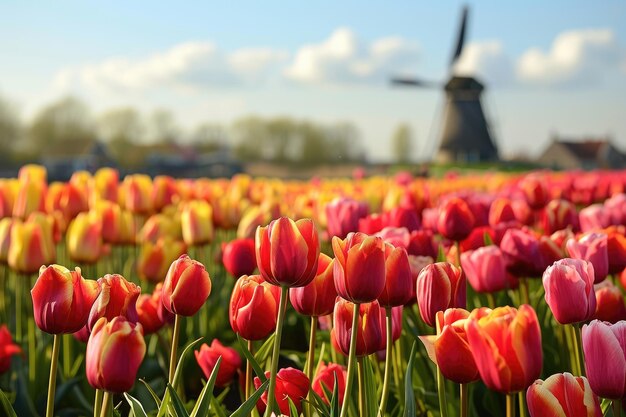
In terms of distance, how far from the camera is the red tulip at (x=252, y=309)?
179 centimetres

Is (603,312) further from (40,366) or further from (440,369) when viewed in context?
(40,366)

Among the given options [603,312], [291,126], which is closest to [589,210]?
[603,312]

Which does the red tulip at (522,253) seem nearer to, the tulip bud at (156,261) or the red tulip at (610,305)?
the red tulip at (610,305)

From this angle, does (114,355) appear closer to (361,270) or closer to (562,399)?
(361,270)

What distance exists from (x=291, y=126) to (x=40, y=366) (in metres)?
97.0

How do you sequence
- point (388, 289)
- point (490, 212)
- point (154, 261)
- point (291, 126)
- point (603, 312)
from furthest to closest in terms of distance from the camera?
point (291, 126), point (490, 212), point (154, 261), point (603, 312), point (388, 289)

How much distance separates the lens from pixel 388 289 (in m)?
1.77

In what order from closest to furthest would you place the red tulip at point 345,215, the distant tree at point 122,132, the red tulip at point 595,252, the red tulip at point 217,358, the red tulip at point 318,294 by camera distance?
1. the red tulip at point 318,294
2. the red tulip at point 217,358
3. the red tulip at point 595,252
4. the red tulip at point 345,215
5. the distant tree at point 122,132

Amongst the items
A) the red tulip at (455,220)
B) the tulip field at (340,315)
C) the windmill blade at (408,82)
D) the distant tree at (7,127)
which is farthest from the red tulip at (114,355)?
the distant tree at (7,127)

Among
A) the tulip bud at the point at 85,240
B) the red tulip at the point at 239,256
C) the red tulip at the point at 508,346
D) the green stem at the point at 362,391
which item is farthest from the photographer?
the tulip bud at the point at 85,240

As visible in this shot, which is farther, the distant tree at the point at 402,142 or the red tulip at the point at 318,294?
the distant tree at the point at 402,142

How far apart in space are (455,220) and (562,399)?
5.32 ft

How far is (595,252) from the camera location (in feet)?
7.56

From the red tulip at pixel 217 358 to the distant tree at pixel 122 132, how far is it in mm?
82098
